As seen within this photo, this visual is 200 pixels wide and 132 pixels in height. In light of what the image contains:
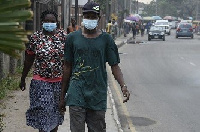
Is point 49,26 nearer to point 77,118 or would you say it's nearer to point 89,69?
point 89,69

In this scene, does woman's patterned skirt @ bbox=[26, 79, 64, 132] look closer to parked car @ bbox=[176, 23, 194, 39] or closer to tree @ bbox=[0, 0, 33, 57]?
tree @ bbox=[0, 0, 33, 57]

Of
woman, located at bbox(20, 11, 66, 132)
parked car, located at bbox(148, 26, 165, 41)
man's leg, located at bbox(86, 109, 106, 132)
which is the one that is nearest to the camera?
man's leg, located at bbox(86, 109, 106, 132)

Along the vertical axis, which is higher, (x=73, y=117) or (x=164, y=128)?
(x=73, y=117)

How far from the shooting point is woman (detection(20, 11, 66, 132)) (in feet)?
18.8

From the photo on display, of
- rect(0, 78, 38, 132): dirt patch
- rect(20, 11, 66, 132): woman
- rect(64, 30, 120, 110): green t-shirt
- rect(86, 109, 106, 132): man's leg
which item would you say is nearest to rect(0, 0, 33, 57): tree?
rect(64, 30, 120, 110): green t-shirt

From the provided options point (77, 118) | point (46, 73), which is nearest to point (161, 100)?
point (46, 73)

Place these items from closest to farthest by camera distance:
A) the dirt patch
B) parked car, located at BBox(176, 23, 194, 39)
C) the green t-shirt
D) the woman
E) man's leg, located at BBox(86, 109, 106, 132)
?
the green t-shirt < man's leg, located at BBox(86, 109, 106, 132) < the woman < the dirt patch < parked car, located at BBox(176, 23, 194, 39)

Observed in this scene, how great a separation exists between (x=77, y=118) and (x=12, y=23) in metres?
2.76

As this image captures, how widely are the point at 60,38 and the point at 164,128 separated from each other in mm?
3410

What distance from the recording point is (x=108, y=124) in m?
8.58

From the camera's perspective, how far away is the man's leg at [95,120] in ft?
16.3

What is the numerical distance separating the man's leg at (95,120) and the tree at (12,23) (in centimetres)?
276

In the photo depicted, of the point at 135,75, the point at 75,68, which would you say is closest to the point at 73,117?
the point at 75,68

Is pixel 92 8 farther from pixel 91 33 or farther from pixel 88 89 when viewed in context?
pixel 88 89
